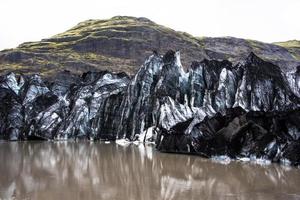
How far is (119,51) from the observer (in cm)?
8350

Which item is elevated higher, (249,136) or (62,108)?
(249,136)

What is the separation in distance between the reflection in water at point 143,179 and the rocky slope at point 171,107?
200 cm

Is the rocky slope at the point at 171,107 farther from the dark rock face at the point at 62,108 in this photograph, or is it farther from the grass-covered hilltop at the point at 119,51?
the grass-covered hilltop at the point at 119,51

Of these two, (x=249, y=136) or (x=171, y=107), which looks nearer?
(x=249, y=136)

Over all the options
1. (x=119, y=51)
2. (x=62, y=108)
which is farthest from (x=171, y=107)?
(x=119, y=51)

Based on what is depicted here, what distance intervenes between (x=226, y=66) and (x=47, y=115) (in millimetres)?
18289

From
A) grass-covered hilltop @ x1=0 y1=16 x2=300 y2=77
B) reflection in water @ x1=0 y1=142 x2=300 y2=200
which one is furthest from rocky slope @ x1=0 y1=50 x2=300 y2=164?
grass-covered hilltop @ x1=0 y1=16 x2=300 y2=77

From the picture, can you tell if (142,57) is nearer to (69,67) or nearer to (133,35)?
(133,35)

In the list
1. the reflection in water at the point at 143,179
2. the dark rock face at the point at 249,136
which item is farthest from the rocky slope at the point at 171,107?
the reflection in water at the point at 143,179

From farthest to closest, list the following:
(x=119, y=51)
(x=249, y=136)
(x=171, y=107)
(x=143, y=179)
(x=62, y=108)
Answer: (x=119, y=51), (x=62, y=108), (x=171, y=107), (x=249, y=136), (x=143, y=179)

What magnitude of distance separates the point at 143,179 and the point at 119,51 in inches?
2661

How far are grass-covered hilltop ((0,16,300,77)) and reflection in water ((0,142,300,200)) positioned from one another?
44934mm

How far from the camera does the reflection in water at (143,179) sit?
13766 millimetres

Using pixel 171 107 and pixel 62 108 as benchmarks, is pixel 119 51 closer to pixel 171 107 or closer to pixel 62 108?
pixel 62 108
